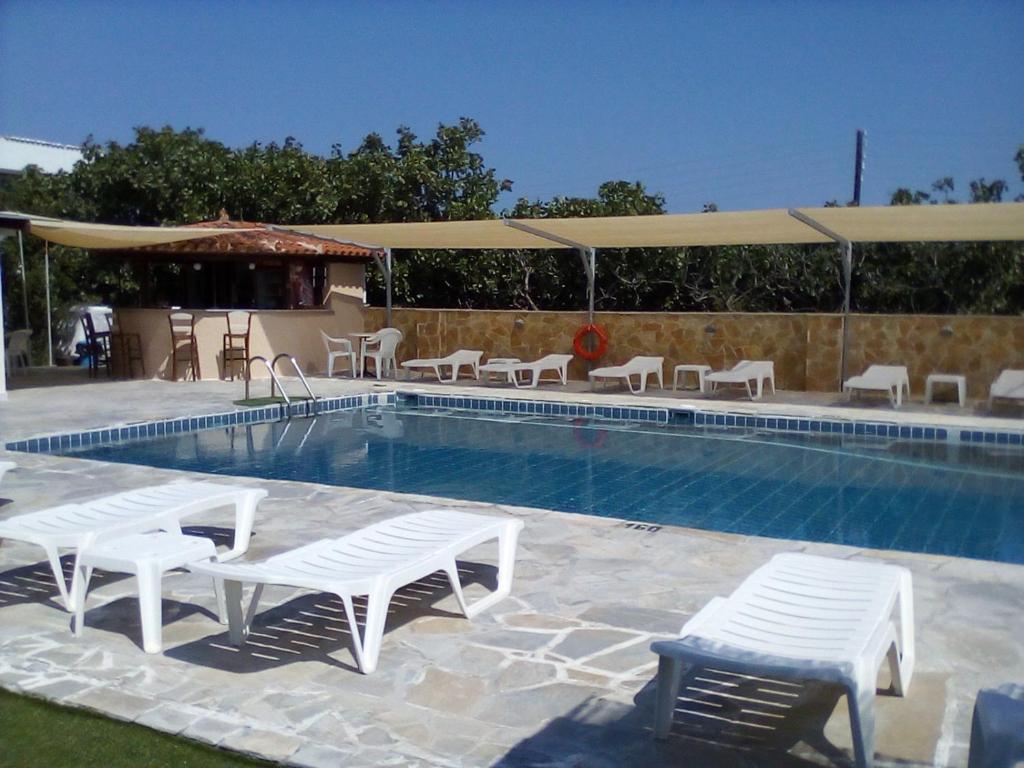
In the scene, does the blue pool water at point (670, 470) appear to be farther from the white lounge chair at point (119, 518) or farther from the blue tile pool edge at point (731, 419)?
the white lounge chair at point (119, 518)

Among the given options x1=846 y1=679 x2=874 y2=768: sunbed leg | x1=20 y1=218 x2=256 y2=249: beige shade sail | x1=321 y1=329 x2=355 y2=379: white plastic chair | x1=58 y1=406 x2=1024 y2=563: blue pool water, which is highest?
x1=20 y1=218 x2=256 y2=249: beige shade sail

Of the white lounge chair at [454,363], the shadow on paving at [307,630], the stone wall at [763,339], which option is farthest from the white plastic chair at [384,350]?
the shadow on paving at [307,630]

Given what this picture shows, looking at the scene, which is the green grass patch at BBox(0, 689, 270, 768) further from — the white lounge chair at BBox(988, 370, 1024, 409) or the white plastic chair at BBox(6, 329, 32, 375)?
the white plastic chair at BBox(6, 329, 32, 375)

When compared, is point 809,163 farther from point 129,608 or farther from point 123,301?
point 129,608

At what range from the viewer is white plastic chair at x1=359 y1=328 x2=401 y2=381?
17434 mm

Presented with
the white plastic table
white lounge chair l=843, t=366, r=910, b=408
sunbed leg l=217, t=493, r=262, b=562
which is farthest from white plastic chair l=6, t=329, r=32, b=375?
white lounge chair l=843, t=366, r=910, b=408

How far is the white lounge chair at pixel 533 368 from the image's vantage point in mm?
16047

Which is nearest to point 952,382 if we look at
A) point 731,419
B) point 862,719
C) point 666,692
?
point 731,419

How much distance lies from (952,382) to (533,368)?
20.2 ft

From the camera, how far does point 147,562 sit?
15.1 ft

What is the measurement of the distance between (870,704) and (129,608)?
147 inches

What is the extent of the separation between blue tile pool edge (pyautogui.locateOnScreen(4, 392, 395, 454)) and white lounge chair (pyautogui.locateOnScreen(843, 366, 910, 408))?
6790 mm

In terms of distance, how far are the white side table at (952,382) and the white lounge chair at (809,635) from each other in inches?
399

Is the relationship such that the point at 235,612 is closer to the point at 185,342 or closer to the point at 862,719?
the point at 862,719
